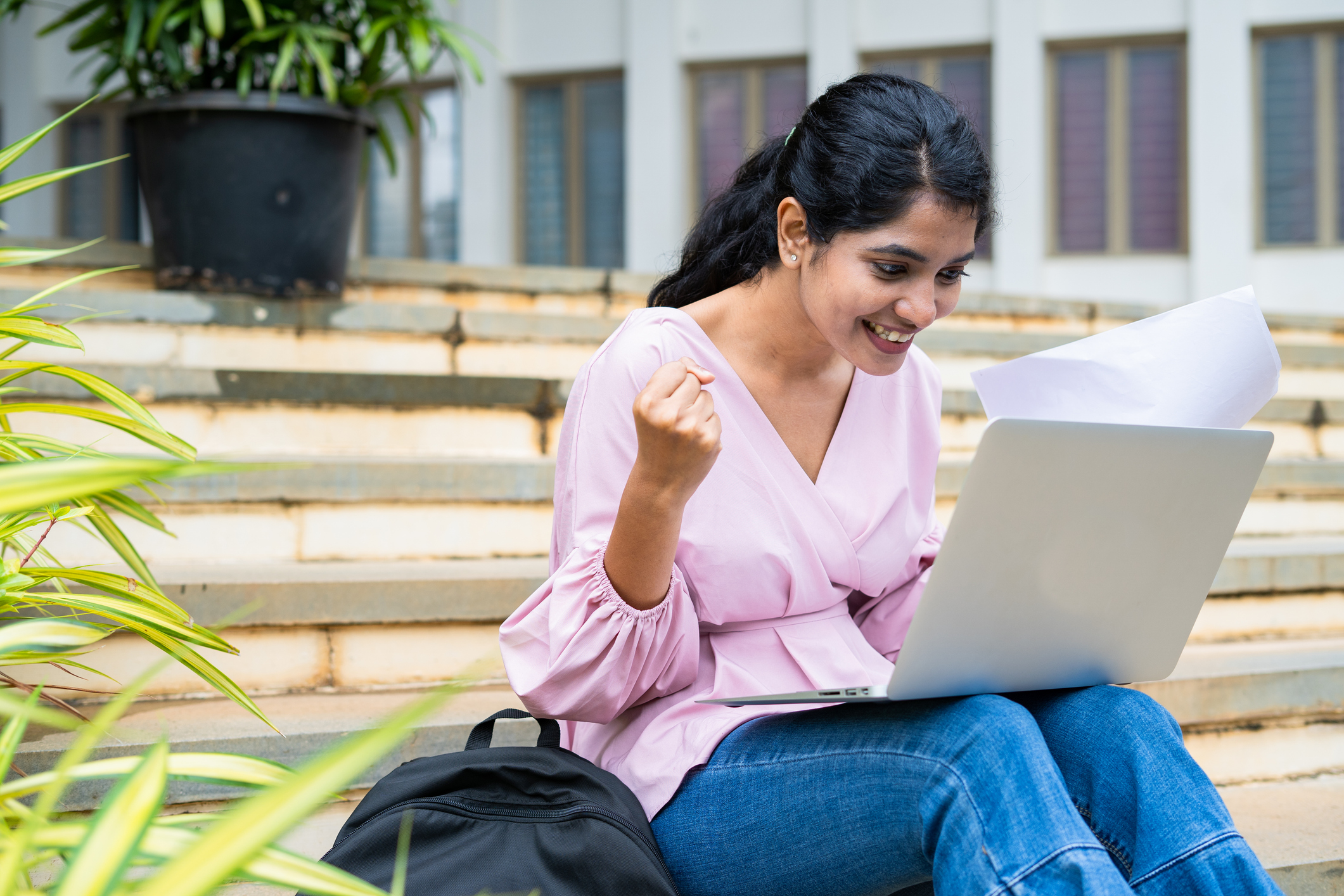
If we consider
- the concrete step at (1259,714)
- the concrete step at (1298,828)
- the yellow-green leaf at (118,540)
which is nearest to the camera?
the yellow-green leaf at (118,540)

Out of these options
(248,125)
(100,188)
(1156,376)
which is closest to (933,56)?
(248,125)

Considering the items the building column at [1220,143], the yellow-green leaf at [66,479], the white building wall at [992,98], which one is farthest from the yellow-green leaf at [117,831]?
the building column at [1220,143]

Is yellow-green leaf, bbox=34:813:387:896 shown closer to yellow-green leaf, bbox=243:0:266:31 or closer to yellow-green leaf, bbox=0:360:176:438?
yellow-green leaf, bbox=0:360:176:438

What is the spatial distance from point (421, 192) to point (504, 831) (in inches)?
273

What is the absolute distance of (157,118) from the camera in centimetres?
267

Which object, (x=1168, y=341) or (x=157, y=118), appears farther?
(x=157, y=118)

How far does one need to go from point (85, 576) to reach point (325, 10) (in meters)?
2.20

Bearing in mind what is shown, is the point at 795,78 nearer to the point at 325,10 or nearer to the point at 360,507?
the point at 325,10

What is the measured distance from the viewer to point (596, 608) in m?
1.08

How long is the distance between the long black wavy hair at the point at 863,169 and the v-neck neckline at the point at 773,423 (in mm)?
124

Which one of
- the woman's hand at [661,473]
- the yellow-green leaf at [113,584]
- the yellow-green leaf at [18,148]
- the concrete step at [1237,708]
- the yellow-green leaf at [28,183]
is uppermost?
the yellow-green leaf at [18,148]

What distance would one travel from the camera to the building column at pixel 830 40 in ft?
21.6

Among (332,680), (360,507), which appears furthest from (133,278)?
(332,680)

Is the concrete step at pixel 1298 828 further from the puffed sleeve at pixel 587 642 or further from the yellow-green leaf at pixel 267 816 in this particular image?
the yellow-green leaf at pixel 267 816
